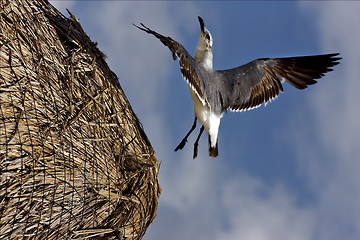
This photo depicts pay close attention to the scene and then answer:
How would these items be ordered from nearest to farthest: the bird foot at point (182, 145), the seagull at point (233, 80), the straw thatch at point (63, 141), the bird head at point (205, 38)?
the straw thatch at point (63, 141), the seagull at point (233, 80), the bird head at point (205, 38), the bird foot at point (182, 145)

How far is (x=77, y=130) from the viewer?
2457 mm

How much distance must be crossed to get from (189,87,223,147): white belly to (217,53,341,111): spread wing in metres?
0.25

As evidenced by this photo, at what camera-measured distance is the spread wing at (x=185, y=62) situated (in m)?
2.98

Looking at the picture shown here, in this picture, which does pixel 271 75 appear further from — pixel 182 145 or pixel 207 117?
pixel 182 145

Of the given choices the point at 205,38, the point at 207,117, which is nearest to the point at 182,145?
the point at 207,117

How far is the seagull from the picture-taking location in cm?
338

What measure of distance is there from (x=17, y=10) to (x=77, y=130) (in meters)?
0.63

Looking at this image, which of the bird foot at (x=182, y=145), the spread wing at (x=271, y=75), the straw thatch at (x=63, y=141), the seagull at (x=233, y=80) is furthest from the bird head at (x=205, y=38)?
the straw thatch at (x=63, y=141)

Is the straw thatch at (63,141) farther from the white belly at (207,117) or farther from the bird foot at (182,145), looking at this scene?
the bird foot at (182,145)

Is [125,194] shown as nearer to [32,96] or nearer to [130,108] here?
[130,108]

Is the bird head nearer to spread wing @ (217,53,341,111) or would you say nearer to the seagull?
the seagull

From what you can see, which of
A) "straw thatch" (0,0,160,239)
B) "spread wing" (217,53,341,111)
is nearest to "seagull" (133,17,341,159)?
"spread wing" (217,53,341,111)

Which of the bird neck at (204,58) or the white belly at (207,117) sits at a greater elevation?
the bird neck at (204,58)

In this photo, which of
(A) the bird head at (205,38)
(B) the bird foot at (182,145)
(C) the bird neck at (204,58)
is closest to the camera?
(C) the bird neck at (204,58)
